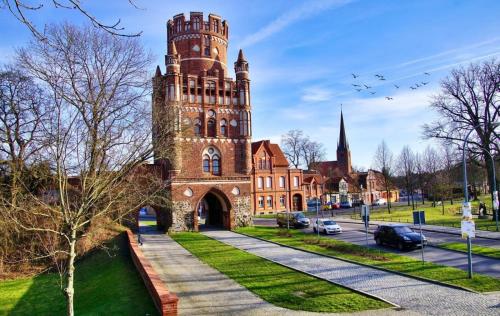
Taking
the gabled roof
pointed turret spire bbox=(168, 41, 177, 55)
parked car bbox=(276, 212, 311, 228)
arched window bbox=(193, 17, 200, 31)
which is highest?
arched window bbox=(193, 17, 200, 31)

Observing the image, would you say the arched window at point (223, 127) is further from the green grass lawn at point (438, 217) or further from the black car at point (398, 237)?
the black car at point (398, 237)

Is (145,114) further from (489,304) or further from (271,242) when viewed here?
(489,304)

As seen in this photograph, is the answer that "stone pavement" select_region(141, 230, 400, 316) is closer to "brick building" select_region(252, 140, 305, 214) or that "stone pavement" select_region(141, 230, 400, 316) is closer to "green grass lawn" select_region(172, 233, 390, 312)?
"green grass lawn" select_region(172, 233, 390, 312)

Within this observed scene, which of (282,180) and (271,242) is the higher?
(282,180)

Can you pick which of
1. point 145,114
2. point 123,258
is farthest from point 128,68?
point 123,258

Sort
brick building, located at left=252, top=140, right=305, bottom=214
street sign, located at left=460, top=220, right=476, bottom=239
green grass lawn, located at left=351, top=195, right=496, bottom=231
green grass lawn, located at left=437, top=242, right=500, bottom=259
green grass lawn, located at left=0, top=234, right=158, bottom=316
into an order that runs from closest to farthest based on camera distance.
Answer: green grass lawn, located at left=0, top=234, right=158, bottom=316 → street sign, located at left=460, top=220, right=476, bottom=239 → green grass lawn, located at left=437, top=242, right=500, bottom=259 → green grass lawn, located at left=351, top=195, right=496, bottom=231 → brick building, located at left=252, top=140, right=305, bottom=214

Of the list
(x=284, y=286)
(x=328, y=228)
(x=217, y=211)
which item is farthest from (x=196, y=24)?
(x=284, y=286)

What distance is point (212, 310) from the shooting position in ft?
42.0

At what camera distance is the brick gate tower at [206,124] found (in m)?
37.2

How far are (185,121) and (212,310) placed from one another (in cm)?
2506

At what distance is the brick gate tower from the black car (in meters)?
16.3

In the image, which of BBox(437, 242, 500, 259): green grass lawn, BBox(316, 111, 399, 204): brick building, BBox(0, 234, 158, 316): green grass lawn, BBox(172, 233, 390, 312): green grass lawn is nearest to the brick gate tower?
BBox(172, 233, 390, 312): green grass lawn

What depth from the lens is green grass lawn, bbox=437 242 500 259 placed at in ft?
67.5

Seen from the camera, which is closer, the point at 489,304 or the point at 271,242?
the point at 489,304
